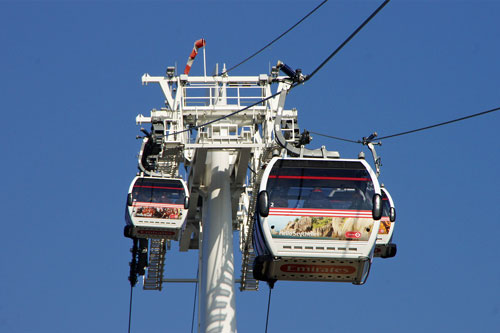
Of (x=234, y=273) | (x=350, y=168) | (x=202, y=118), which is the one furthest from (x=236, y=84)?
(x=350, y=168)

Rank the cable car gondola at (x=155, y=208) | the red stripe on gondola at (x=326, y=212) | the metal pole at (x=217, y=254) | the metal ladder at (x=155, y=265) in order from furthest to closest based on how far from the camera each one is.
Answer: the metal ladder at (x=155, y=265) < the cable car gondola at (x=155, y=208) < the metal pole at (x=217, y=254) < the red stripe on gondola at (x=326, y=212)

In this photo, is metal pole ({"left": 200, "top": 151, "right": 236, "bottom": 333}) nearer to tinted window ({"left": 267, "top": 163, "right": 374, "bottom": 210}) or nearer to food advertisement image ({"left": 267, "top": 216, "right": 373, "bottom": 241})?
tinted window ({"left": 267, "top": 163, "right": 374, "bottom": 210})

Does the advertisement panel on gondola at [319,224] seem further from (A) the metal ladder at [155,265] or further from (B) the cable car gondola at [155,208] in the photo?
(A) the metal ladder at [155,265]

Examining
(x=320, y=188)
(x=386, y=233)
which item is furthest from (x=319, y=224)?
(x=386, y=233)

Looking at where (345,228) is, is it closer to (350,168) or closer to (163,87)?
(350,168)

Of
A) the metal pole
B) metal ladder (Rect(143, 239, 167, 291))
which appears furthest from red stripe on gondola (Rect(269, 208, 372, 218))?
metal ladder (Rect(143, 239, 167, 291))

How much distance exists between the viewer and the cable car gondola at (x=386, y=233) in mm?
23547

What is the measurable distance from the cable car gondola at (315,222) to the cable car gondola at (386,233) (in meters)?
5.20

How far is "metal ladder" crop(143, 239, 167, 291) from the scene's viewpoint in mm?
29328

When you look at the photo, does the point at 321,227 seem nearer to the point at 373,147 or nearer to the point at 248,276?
the point at 373,147

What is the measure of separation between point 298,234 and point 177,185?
28.5 ft

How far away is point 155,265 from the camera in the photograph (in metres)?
29.7

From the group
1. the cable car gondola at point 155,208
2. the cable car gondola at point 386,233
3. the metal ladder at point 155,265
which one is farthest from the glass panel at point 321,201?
the metal ladder at point 155,265

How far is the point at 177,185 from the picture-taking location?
25.8 metres
